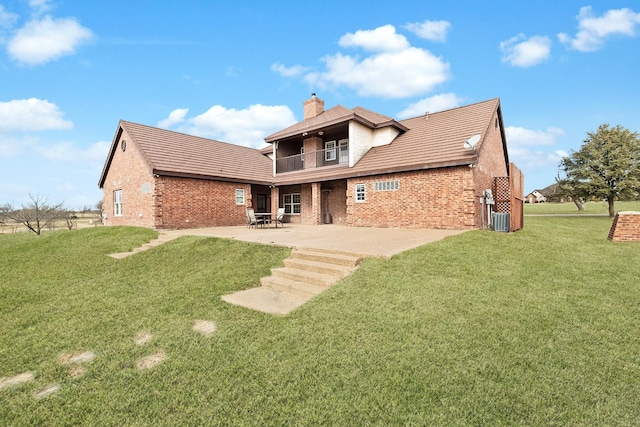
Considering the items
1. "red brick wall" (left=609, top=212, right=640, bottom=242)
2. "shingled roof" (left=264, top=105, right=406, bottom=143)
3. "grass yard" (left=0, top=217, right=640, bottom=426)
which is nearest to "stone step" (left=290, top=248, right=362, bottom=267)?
"grass yard" (left=0, top=217, right=640, bottom=426)

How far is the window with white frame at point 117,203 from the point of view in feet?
64.7

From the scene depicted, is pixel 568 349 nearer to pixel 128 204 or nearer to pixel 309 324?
pixel 309 324

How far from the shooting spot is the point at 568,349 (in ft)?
11.8

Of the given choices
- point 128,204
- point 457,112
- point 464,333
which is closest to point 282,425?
point 464,333

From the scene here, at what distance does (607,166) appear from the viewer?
24.8 meters

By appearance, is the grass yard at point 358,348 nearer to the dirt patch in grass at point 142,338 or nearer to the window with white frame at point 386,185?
the dirt patch in grass at point 142,338

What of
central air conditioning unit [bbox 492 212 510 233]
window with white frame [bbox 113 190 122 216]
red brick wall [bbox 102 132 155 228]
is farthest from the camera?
window with white frame [bbox 113 190 122 216]

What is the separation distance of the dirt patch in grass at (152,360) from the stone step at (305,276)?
2893mm

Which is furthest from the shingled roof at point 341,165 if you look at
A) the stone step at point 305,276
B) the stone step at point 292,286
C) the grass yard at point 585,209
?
the grass yard at point 585,209

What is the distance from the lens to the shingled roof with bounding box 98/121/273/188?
659 inches

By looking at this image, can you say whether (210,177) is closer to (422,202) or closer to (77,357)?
(422,202)

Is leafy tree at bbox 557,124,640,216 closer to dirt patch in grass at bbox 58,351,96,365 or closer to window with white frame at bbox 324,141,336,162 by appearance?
window with white frame at bbox 324,141,336,162

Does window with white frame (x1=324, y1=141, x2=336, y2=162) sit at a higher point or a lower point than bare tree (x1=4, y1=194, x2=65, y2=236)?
higher

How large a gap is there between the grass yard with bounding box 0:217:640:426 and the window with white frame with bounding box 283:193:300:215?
1447 cm
